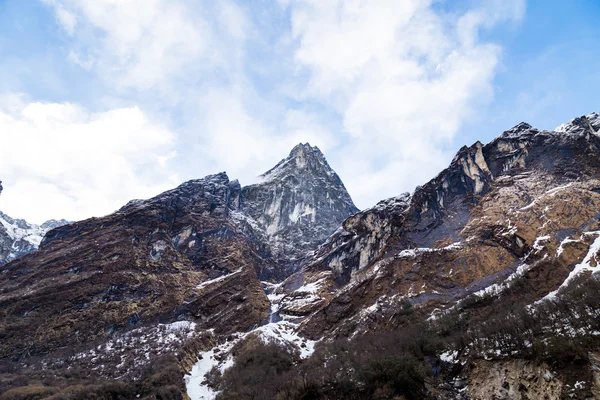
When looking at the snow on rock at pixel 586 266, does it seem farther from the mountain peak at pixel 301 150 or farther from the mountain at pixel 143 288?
the mountain peak at pixel 301 150

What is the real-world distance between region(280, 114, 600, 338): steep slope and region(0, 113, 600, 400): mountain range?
16.6 inches

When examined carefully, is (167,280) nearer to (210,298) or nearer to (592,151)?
(210,298)

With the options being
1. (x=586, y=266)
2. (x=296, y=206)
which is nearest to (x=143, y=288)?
(x=296, y=206)

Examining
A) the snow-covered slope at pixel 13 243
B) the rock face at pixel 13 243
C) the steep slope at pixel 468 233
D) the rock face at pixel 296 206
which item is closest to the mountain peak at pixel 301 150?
the rock face at pixel 296 206

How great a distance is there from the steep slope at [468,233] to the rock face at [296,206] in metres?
42.1

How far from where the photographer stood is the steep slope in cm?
6438

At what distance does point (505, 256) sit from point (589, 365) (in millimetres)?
43311

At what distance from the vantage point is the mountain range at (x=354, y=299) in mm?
39094

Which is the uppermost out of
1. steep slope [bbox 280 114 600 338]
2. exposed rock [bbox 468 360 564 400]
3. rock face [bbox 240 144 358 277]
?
rock face [bbox 240 144 358 277]

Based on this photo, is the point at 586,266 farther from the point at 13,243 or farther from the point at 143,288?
the point at 13,243

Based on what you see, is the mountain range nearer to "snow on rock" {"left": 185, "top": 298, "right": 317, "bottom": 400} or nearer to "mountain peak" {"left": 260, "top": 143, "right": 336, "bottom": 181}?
"snow on rock" {"left": 185, "top": 298, "right": 317, "bottom": 400}

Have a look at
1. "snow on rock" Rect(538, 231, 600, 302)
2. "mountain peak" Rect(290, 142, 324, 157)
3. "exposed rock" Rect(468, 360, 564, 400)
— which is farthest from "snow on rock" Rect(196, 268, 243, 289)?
"mountain peak" Rect(290, 142, 324, 157)

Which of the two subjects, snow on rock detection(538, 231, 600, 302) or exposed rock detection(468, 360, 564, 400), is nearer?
exposed rock detection(468, 360, 564, 400)

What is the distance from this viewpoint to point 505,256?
6644cm
